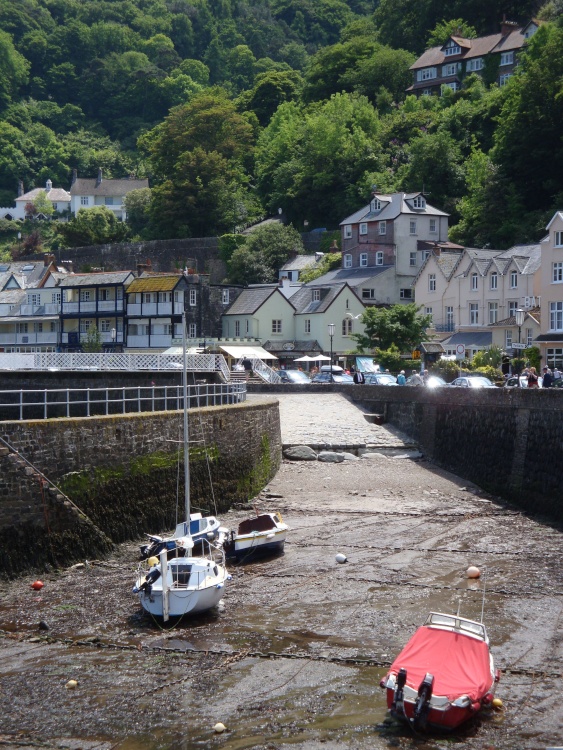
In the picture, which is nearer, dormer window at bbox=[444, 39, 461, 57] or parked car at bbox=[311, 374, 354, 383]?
parked car at bbox=[311, 374, 354, 383]

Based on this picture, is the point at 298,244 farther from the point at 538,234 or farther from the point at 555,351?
the point at 555,351

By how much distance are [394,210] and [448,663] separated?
62617 millimetres

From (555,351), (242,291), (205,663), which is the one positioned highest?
(242,291)

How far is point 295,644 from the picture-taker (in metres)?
18.5

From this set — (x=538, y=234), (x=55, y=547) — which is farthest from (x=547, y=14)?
(x=55, y=547)

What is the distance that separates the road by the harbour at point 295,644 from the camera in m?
15.0

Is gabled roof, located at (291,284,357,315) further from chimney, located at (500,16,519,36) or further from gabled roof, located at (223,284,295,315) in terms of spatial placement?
chimney, located at (500,16,519,36)

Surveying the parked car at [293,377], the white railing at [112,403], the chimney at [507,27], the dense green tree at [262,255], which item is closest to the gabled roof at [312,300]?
the dense green tree at [262,255]

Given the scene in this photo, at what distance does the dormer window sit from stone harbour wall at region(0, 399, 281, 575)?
83.7 meters

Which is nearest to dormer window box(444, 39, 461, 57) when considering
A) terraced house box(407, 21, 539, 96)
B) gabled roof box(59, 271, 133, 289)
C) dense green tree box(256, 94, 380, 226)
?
terraced house box(407, 21, 539, 96)

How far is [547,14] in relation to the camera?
103562 millimetres

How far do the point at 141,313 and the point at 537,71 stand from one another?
3150cm

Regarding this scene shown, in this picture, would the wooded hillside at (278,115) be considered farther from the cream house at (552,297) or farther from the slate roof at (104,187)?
the cream house at (552,297)

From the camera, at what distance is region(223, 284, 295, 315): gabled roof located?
7196cm
